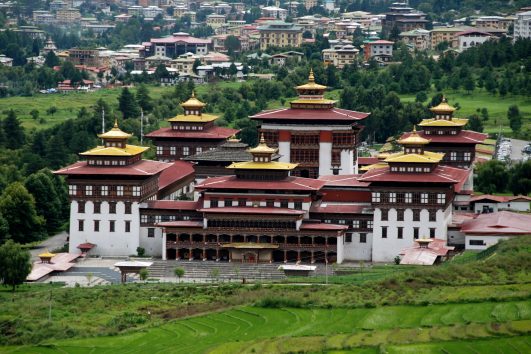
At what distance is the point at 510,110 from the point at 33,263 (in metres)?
46.8

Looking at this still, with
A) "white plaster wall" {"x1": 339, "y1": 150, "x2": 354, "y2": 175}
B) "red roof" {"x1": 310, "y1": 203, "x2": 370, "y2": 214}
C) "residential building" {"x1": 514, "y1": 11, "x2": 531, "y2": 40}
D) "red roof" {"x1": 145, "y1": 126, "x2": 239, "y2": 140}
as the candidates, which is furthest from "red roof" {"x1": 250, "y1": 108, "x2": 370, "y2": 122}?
"residential building" {"x1": 514, "y1": 11, "x2": 531, "y2": 40}

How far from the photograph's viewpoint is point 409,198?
85.5 metres

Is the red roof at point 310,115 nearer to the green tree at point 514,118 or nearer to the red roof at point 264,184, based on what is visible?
the red roof at point 264,184

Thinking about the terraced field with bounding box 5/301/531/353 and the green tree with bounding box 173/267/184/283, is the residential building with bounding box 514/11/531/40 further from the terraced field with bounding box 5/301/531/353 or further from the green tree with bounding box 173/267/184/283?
the terraced field with bounding box 5/301/531/353

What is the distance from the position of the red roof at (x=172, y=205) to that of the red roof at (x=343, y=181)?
6.46 metres

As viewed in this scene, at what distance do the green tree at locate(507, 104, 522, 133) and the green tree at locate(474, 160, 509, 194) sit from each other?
19.8 metres

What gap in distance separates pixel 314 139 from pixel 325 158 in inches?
44.8

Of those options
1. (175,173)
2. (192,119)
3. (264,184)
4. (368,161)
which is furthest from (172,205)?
(368,161)

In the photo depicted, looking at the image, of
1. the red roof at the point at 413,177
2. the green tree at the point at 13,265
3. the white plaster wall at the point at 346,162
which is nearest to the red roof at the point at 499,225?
the red roof at the point at 413,177

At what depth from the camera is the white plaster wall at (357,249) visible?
283ft

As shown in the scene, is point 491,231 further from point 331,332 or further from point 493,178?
point 331,332

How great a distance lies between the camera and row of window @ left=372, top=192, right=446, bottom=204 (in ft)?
280

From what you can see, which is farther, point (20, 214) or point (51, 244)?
point (51, 244)

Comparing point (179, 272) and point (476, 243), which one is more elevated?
point (476, 243)
